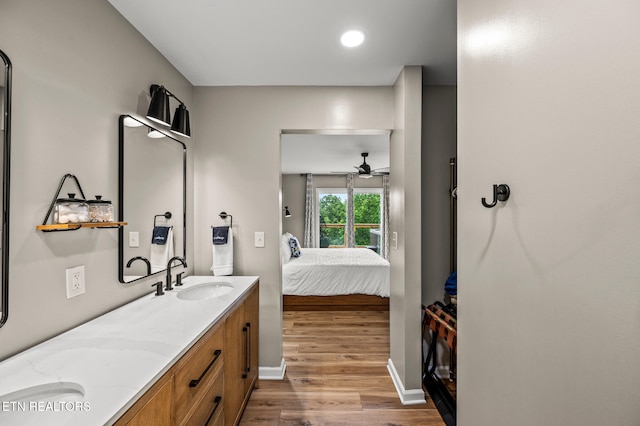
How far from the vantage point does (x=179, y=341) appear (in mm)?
1176

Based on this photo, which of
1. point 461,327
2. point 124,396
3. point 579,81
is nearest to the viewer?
point 579,81

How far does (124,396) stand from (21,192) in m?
0.85

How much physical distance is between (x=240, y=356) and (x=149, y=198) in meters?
1.17

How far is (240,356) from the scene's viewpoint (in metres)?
1.95

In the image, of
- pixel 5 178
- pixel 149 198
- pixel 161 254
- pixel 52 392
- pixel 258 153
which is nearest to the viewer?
pixel 52 392

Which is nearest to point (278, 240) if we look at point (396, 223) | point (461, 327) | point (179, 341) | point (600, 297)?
point (396, 223)

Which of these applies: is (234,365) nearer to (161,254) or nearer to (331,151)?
(161,254)

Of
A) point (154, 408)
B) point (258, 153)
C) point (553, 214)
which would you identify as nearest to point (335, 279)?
point (258, 153)

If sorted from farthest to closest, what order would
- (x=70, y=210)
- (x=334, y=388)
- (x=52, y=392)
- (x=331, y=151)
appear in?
(x=331, y=151), (x=334, y=388), (x=70, y=210), (x=52, y=392)

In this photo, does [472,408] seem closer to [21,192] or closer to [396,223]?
[396,223]

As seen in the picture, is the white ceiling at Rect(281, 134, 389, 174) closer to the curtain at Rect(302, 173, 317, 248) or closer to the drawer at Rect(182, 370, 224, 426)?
the curtain at Rect(302, 173, 317, 248)

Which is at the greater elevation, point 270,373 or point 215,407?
point 215,407

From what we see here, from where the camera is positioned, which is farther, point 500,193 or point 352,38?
point 352,38

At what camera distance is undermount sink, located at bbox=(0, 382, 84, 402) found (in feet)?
2.86
